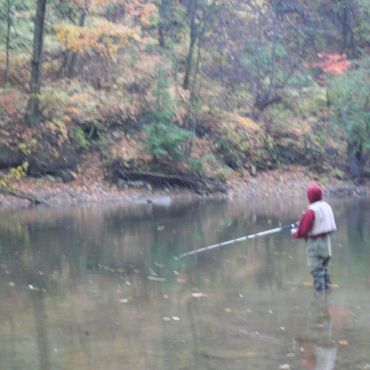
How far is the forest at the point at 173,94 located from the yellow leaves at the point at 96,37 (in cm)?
4

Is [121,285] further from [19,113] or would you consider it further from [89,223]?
[19,113]

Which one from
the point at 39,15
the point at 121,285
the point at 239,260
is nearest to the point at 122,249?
the point at 239,260

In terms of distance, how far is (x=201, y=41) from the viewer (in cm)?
2933

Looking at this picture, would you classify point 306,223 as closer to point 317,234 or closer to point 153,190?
point 317,234

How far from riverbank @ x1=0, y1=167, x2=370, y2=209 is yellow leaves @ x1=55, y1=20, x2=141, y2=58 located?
12.9ft

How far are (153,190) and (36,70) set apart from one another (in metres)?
5.10

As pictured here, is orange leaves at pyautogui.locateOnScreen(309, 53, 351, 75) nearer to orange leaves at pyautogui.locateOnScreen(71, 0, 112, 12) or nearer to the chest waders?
orange leaves at pyautogui.locateOnScreen(71, 0, 112, 12)

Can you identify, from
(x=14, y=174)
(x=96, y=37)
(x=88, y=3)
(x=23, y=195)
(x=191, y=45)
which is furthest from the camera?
(x=191, y=45)

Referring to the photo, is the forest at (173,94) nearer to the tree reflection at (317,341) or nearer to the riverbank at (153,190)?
the riverbank at (153,190)

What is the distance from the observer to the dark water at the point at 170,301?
24.9ft

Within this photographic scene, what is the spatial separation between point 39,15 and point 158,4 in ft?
30.6

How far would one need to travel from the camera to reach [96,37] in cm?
2473

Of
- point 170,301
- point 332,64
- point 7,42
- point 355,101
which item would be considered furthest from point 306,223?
point 332,64

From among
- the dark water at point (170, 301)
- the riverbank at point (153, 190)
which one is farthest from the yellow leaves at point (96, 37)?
the dark water at point (170, 301)
